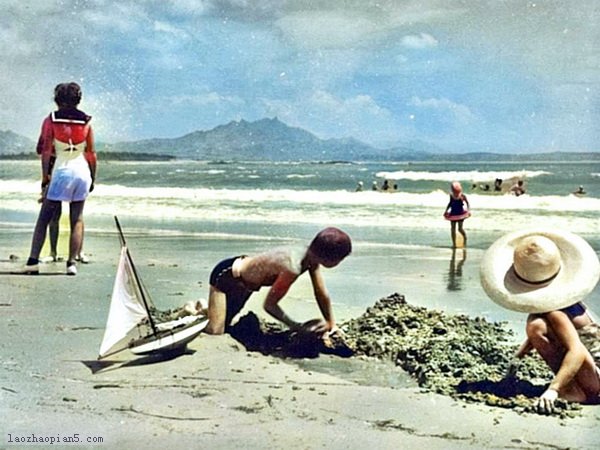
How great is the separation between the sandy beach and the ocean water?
7.7 inches

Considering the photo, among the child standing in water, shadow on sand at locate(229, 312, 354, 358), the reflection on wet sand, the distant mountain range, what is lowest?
shadow on sand at locate(229, 312, 354, 358)

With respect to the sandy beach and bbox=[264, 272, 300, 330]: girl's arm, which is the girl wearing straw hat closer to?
the sandy beach

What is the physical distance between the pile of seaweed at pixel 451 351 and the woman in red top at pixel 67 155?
1.34 meters

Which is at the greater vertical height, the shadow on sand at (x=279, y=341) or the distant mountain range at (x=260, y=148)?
the distant mountain range at (x=260, y=148)

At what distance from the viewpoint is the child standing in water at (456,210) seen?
13.0 ft

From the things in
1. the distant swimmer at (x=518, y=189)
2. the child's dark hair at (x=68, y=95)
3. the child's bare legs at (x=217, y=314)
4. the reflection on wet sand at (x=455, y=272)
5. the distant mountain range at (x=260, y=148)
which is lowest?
the child's bare legs at (x=217, y=314)

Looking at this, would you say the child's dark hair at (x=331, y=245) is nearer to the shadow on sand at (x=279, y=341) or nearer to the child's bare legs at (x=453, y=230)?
the shadow on sand at (x=279, y=341)

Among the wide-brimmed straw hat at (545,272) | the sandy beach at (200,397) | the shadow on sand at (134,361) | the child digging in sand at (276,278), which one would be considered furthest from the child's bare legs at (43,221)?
the wide-brimmed straw hat at (545,272)

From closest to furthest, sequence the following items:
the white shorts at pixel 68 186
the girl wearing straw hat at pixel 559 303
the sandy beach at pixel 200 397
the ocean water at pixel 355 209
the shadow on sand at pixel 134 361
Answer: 1. the sandy beach at pixel 200 397
2. the girl wearing straw hat at pixel 559 303
3. the shadow on sand at pixel 134 361
4. the ocean water at pixel 355 209
5. the white shorts at pixel 68 186

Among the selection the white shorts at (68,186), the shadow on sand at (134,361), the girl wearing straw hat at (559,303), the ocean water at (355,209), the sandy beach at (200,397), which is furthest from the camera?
the white shorts at (68,186)

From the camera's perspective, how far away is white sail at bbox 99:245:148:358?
3795mm

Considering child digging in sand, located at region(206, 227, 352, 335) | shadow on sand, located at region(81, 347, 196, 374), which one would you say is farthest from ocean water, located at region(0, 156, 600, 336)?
shadow on sand, located at region(81, 347, 196, 374)

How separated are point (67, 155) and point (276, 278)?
108cm

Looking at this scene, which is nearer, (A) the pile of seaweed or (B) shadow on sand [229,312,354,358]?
(A) the pile of seaweed
